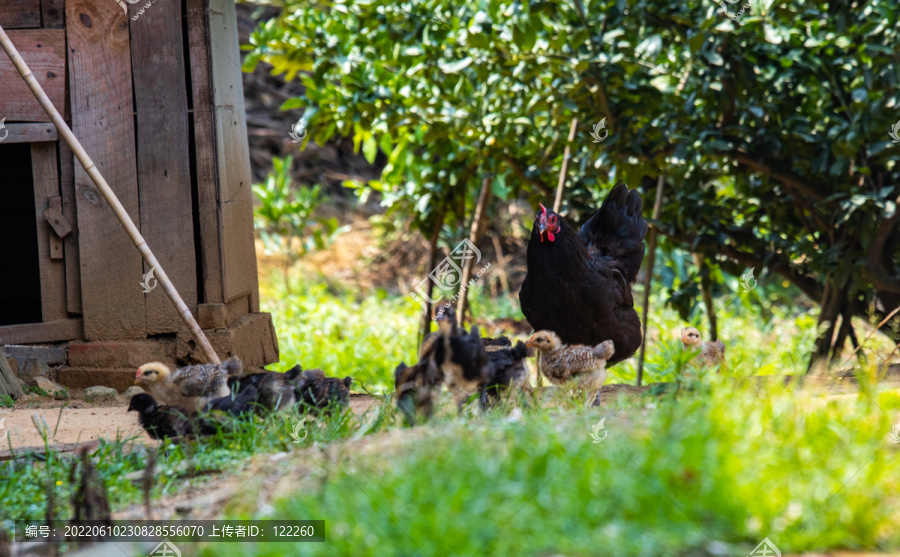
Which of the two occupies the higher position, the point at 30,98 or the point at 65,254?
the point at 30,98

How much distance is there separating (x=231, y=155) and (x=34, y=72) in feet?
4.48

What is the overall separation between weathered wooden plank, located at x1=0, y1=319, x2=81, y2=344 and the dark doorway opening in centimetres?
139

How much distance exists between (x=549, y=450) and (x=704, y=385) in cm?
113

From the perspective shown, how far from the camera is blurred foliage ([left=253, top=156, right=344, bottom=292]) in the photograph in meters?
11.7

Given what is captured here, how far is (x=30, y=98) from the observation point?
5.34 metres

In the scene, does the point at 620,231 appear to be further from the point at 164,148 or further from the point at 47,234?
the point at 47,234

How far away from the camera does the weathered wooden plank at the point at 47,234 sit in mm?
5418

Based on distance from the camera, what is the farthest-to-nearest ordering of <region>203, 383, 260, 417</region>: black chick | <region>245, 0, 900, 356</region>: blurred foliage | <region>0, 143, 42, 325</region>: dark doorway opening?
<region>0, 143, 42, 325</region>: dark doorway opening < <region>245, 0, 900, 356</region>: blurred foliage < <region>203, 383, 260, 417</region>: black chick

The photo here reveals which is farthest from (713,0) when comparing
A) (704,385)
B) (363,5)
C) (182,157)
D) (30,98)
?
(30,98)

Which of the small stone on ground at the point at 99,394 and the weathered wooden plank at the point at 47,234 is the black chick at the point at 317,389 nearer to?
the small stone on ground at the point at 99,394

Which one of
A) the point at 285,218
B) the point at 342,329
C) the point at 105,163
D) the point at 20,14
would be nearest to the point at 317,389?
the point at 105,163

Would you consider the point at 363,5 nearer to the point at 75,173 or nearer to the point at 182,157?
the point at 182,157

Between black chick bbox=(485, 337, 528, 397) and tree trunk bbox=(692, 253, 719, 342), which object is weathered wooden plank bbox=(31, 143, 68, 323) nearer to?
black chick bbox=(485, 337, 528, 397)

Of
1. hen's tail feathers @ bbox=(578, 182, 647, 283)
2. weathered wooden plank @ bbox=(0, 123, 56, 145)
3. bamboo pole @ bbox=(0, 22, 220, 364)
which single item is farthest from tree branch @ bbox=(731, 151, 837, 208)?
weathered wooden plank @ bbox=(0, 123, 56, 145)
